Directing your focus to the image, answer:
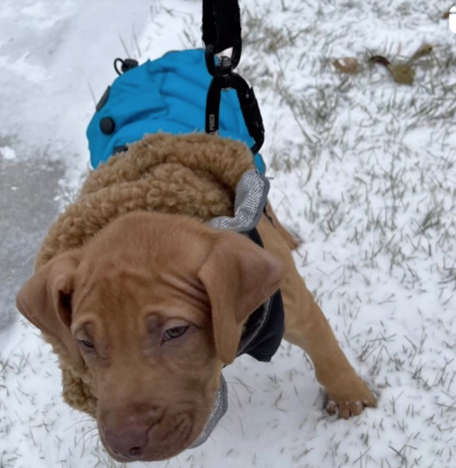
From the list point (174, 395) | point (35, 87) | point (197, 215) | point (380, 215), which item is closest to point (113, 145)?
point (197, 215)

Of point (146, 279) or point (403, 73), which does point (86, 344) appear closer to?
point (146, 279)

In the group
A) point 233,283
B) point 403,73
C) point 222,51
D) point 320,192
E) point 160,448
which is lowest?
point 320,192

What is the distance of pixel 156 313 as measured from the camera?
156cm

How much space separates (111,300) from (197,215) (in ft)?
1.37

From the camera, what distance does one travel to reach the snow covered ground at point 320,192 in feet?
8.45

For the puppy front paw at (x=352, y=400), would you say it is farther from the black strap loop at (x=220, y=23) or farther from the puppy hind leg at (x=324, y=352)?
the black strap loop at (x=220, y=23)

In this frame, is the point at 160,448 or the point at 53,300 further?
the point at 53,300

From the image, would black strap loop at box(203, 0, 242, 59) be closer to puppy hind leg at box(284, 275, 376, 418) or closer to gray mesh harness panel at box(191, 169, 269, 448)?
gray mesh harness panel at box(191, 169, 269, 448)

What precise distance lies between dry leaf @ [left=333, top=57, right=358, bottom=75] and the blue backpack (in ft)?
4.22

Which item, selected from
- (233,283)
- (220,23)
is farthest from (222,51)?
(233,283)

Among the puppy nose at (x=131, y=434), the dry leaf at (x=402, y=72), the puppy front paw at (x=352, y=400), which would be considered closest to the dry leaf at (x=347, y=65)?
the dry leaf at (x=402, y=72)

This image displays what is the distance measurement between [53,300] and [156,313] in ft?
1.04

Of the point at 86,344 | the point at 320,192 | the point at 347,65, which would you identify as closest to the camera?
the point at 86,344

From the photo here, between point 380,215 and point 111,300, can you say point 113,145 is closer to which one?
point 111,300
